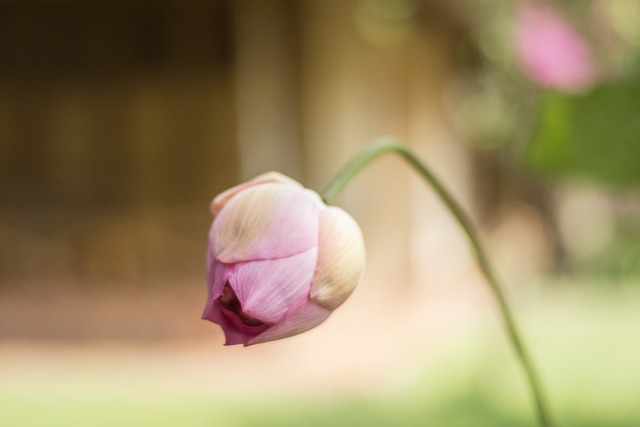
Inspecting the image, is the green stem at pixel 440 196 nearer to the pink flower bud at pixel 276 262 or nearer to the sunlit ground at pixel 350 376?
the pink flower bud at pixel 276 262

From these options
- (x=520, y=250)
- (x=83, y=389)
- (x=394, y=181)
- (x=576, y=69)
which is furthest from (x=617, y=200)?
(x=520, y=250)

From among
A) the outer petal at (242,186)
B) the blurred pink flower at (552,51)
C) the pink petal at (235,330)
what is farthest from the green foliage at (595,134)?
the blurred pink flower at (552,51)

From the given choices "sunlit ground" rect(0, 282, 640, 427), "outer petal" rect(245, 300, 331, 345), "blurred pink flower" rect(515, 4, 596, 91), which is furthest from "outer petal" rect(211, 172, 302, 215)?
"sunlit ground" rect(0, 282, 640, 427)

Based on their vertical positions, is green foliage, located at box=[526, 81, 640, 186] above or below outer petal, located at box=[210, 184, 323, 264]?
above

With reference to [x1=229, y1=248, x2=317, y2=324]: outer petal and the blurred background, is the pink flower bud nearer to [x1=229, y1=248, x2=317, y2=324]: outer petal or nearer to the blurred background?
[x1=229, y1=248, x2=317, y2=324]: outer petal

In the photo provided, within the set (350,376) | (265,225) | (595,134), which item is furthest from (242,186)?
(350,376)

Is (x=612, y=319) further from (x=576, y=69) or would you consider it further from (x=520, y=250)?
(x=520, y=250)

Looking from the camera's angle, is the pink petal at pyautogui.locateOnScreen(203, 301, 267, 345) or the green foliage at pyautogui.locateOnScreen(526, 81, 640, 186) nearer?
the pink petal at pyautogui.locateOnScreen(203, 301, 267, 345)
